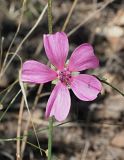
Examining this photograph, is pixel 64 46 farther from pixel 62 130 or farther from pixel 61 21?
pixel 61 21

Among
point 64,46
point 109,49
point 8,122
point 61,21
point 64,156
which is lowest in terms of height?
point 64,156

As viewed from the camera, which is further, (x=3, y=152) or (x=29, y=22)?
(x=29, y=22)

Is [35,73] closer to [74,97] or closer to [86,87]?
[86,87]

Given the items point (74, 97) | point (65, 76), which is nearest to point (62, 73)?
point (65, 76)

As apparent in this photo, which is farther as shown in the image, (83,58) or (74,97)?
(74,97)

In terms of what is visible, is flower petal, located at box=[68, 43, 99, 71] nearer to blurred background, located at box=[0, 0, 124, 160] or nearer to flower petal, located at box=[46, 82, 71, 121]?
flower petal, located at box=[46, 82, 71, 121]

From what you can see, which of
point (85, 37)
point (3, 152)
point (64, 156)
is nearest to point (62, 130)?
point (64, 156)

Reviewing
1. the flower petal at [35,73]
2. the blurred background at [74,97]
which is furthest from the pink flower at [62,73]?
the blurred background at [74,97]
